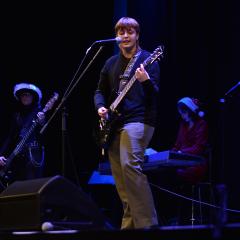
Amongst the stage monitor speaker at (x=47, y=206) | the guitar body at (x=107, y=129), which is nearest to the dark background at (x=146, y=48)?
the guitar body at (x=107, y=129)

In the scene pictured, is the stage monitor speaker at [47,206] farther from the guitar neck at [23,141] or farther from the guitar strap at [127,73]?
the guitar neck at [23,141]

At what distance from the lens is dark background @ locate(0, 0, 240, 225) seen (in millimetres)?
6613

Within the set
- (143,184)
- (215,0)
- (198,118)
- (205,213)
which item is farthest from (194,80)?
(143,184)

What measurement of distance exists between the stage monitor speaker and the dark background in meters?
2.53

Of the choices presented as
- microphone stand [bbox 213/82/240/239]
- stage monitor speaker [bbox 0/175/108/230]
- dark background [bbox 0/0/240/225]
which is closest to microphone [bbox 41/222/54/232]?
stage monitor speaker [bbox 0/175/108/230]

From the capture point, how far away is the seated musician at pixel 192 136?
6.36 m

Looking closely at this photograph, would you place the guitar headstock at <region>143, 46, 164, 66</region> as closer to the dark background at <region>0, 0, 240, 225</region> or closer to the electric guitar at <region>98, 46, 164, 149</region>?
the electric guitar at <region>98, 46, 164, 149</region>

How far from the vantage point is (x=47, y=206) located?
3.17 m

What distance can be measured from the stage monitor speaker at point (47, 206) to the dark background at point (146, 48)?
8.30ft

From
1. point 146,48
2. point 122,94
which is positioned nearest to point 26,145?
point 122,94

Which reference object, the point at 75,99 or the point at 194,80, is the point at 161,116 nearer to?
the point at 194,80

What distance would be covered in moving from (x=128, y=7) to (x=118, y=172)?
324cm

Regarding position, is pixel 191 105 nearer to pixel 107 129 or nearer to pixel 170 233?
pixel 107 129

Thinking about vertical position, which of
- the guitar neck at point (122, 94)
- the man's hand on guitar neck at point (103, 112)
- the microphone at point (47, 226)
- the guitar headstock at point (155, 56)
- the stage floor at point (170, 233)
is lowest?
the microphone at point (47, 226)
